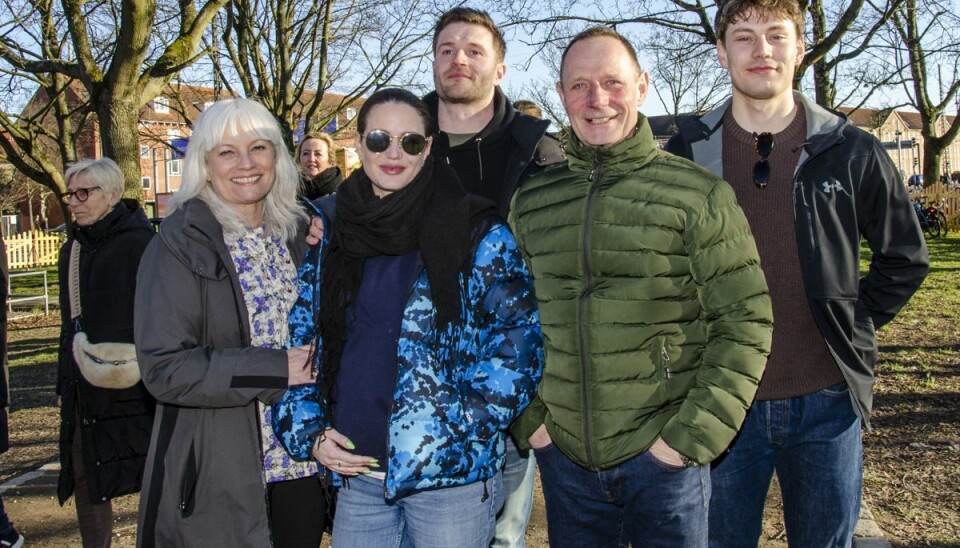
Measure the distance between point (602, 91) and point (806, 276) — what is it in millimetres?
903

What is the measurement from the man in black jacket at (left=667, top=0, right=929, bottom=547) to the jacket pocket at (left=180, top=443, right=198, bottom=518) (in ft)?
5.72

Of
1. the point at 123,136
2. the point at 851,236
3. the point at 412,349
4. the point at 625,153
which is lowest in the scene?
Answer: the point at 412,349

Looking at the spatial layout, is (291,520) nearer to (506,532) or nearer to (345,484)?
(345,484)

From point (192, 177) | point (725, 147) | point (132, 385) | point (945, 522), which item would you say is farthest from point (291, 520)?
point (945, 522)

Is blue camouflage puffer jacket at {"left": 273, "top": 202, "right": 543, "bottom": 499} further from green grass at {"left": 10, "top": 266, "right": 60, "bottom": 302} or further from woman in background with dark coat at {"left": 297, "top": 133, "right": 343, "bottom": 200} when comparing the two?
green grass at {"left": 10, "top": 266, "right": 60, "bottom": 302}

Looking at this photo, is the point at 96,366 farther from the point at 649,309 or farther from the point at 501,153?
the point at 649,309

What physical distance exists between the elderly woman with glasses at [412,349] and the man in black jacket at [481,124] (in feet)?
2.29

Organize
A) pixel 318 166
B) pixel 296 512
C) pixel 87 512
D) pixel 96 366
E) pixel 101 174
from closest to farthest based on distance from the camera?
pixel 296 512 → pixel 96 366 → pixel 87 512 → pixel 101 174 → pixel 318 166

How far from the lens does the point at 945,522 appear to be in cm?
407

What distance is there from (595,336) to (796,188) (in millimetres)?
876

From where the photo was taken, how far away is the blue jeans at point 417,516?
2.33 meters

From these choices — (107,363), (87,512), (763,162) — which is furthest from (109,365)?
(763,162)

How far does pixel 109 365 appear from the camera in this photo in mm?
3855

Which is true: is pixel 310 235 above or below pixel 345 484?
above
